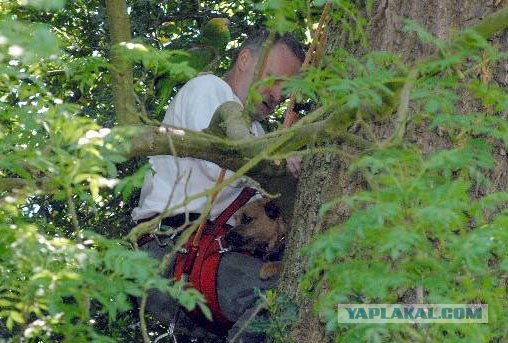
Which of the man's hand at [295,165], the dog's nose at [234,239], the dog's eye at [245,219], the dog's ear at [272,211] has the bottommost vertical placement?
the dog's nose at [234,239]

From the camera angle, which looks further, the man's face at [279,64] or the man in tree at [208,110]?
the man's face at [279,64]

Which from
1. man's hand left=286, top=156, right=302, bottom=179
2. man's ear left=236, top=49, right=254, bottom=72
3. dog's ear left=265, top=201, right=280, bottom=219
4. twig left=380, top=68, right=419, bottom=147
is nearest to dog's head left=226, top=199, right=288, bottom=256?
dog's ear left=265, top=201, right=280, bottom=219

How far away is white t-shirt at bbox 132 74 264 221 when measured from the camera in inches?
167

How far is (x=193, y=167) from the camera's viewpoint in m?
4.31

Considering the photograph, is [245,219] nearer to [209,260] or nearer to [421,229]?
[209,260]

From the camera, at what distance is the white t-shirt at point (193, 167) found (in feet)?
13.9

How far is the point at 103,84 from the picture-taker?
562 cm

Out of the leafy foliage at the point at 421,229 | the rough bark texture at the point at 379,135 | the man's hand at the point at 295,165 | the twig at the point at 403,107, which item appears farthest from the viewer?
the man's hand at the point at 295,165

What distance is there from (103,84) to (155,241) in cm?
138

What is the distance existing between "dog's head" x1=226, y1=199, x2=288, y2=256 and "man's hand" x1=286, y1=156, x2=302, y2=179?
8.4 inches

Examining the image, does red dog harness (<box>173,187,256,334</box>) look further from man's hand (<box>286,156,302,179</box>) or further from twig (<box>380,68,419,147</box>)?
twig (<box>380,68,419,147</box>)

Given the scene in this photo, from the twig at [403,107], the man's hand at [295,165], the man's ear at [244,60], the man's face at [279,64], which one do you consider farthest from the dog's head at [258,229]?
the twig at [403,107]

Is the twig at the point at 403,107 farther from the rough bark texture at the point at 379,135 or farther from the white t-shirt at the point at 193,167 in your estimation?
the white t-shirt at the point at 193,167

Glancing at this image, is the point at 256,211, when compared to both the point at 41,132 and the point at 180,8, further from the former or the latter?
the point at 180,8
